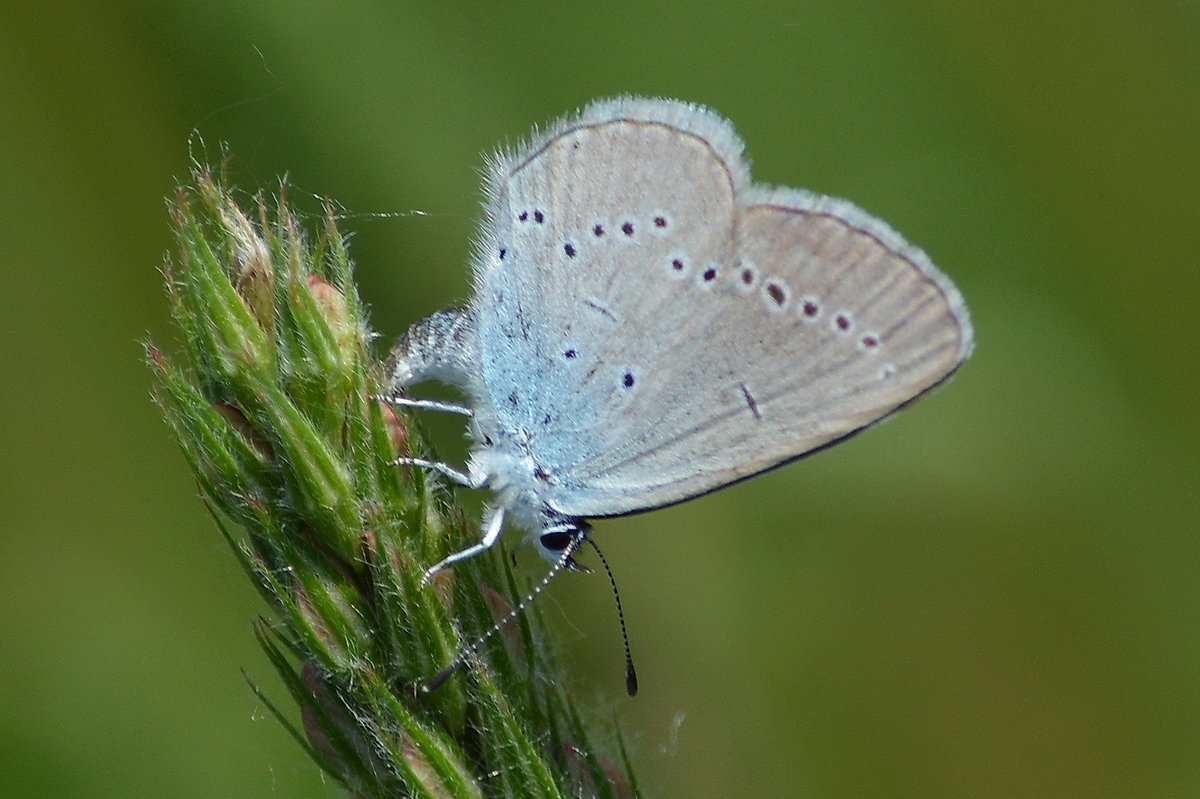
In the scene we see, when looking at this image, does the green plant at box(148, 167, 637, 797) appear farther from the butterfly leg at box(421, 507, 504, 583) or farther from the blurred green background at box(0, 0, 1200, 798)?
the blurred green background at box(0, 0, 1200, 798)

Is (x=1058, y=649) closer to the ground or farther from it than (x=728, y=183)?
closer to the ground

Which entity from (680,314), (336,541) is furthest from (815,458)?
(336,541)

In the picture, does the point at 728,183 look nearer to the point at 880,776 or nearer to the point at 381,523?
the point at 381,523

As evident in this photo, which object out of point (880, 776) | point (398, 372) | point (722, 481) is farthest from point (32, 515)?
point (880, 776)

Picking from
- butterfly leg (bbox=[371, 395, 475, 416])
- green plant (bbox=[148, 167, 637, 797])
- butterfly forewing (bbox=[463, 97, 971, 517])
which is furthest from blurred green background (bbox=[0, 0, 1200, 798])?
green plant (bbox=[148, 167, 637, 797])

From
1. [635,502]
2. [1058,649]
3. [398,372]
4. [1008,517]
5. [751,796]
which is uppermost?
[398,372]

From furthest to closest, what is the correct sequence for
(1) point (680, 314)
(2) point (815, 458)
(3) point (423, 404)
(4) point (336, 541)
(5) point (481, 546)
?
1. (2) point (815, 458)
2. (1) point (680, 314)
3. (3) point (423, 404)
4. (5) point (481, 546)
5. (4) point (336, 541)

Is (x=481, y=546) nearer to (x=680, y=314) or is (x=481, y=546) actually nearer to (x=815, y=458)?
(x=680, y=314)
